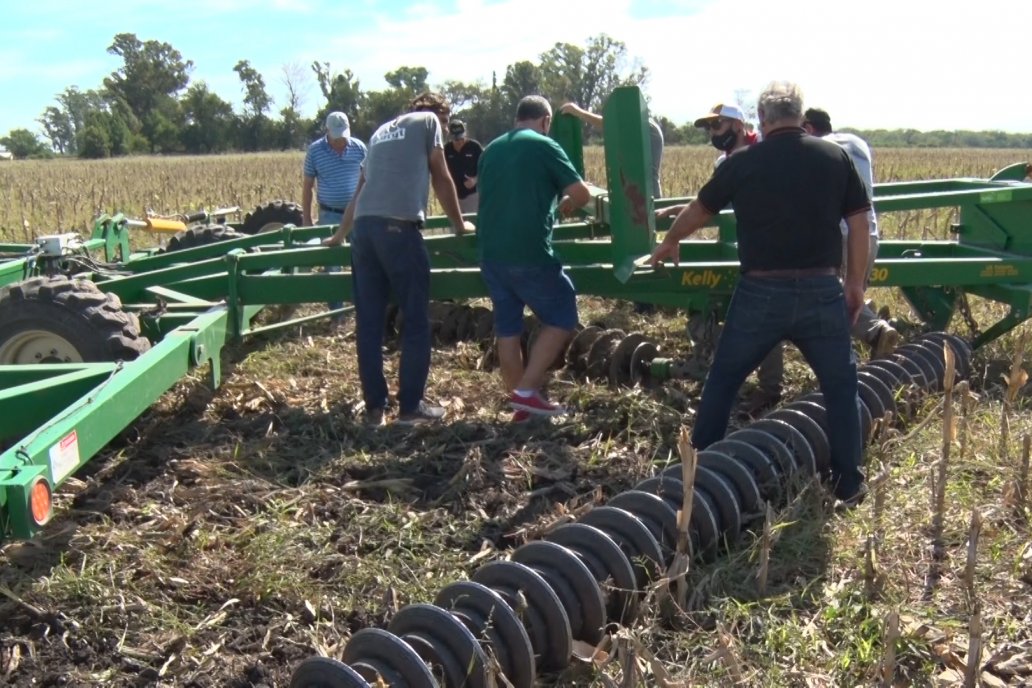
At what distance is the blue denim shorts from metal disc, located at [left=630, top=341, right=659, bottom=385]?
0.65 m

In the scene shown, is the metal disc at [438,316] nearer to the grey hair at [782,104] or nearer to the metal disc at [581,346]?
the metal disc at [581,346]

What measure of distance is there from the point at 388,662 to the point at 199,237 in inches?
282

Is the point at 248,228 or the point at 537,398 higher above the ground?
the point at 248,228

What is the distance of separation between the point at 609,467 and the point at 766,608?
5.35 ft

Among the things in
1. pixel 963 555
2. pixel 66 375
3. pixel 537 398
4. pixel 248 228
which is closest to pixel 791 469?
pixel 963 555

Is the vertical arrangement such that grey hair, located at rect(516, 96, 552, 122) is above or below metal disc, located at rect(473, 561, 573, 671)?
above

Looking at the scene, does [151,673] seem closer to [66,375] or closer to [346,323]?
[66,375]

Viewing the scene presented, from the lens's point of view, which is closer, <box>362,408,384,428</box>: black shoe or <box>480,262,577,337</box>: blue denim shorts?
<box>480,262,577,337</box>: blue denim shorts

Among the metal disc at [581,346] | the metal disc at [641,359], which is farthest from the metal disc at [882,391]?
the metal disc at [581,346]

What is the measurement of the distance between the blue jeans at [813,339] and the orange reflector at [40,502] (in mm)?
2811

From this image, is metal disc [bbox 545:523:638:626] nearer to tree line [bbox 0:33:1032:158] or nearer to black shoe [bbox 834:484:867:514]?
black shoe [bbox 834:484:867:514]

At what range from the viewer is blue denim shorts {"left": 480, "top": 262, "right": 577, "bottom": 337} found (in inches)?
223

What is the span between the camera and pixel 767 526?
11.5 ft

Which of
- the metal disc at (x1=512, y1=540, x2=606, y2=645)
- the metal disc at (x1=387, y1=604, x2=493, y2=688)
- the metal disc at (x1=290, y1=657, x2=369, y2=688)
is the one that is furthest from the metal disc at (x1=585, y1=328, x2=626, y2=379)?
the metal disc at (x1=290, y1=657, x2=369, y2=688)
